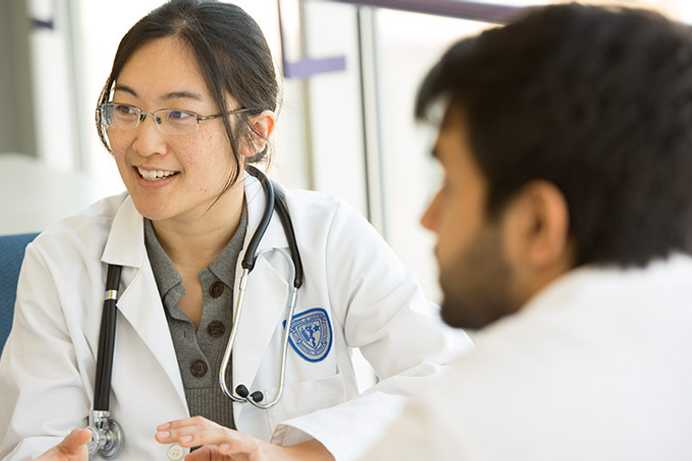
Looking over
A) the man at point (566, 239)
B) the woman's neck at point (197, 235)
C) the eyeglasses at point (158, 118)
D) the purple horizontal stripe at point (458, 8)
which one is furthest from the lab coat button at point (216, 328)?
the man at point (566, 239)

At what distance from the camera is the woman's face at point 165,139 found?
1.63 meters

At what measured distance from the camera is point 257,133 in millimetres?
1748

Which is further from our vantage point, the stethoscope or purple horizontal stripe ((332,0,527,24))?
purple horizontal stripe ((332,0,527,24))

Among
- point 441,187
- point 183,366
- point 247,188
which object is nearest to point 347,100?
point 247,188

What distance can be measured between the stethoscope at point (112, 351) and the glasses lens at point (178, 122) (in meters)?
0.21

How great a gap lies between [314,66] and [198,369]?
160cm

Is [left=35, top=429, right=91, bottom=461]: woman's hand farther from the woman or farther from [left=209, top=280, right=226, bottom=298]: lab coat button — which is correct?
[left=209, top=280, right=226, bottom=298]: lab coat button

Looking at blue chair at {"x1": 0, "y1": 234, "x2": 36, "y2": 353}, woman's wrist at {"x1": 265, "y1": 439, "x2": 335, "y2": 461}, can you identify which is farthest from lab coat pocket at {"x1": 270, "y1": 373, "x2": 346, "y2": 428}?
blue chair at {"x1": 0, "y1": 234, "x2": 36, "y2": 353}

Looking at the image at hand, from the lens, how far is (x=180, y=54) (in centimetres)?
164

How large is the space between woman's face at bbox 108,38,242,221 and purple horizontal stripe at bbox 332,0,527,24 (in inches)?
17.0

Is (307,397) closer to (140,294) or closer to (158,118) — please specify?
(140,294)

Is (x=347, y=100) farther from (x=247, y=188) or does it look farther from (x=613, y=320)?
(x=613, y=320)

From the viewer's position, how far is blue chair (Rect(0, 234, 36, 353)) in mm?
1901

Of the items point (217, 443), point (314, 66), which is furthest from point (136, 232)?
point (314, 66)
